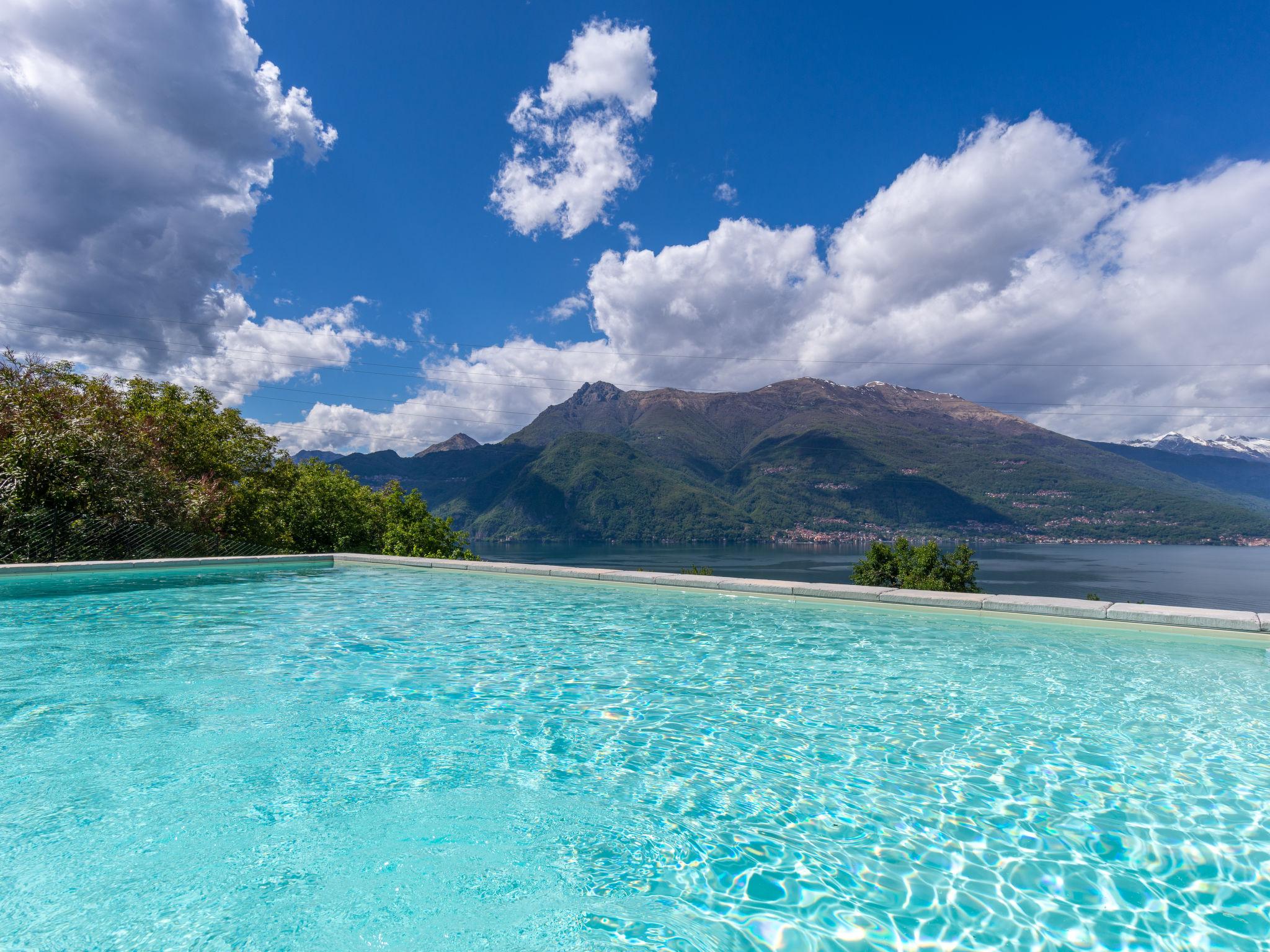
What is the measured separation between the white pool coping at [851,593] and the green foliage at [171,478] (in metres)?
1.64

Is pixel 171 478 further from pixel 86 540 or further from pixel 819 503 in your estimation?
pixel 819 503

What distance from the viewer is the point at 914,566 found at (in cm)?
2322

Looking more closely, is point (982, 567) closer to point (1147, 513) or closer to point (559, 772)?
point (559, 772)

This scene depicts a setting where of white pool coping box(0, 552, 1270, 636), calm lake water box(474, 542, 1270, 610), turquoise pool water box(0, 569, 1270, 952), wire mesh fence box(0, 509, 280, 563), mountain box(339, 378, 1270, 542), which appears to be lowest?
calm lake water box(474, 542, 1270, 610)

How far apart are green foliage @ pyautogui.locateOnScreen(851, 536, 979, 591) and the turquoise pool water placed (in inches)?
650

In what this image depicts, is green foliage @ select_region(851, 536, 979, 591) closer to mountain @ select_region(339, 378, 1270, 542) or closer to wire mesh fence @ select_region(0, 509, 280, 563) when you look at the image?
wire mesh fence @ select_region(0, 509, 280, 563)

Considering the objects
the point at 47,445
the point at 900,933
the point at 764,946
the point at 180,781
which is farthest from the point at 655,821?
the point at 47,445

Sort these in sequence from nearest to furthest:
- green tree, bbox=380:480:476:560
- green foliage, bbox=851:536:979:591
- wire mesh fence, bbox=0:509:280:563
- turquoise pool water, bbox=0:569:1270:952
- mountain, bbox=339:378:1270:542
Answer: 1. turquoise pool water, bbox=0:569:1270:952
2. wire mesh fence, bbox=0:509:280:563
3. green tree, bbox=380:480:476:560
4. green foliage, bbox=851:536:979:591
5. mountain, bbox=339:378:1270:542

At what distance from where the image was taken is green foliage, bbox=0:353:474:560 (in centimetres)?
1323

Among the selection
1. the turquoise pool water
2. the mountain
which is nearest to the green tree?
the turquoise pool water

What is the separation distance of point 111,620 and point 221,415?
47.9 feet

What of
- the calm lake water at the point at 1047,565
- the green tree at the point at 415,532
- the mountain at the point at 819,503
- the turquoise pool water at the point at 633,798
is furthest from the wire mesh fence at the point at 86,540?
the mountain at the point at 819,503

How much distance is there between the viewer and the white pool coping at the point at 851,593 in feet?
24.7

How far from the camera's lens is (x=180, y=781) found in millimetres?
3633
